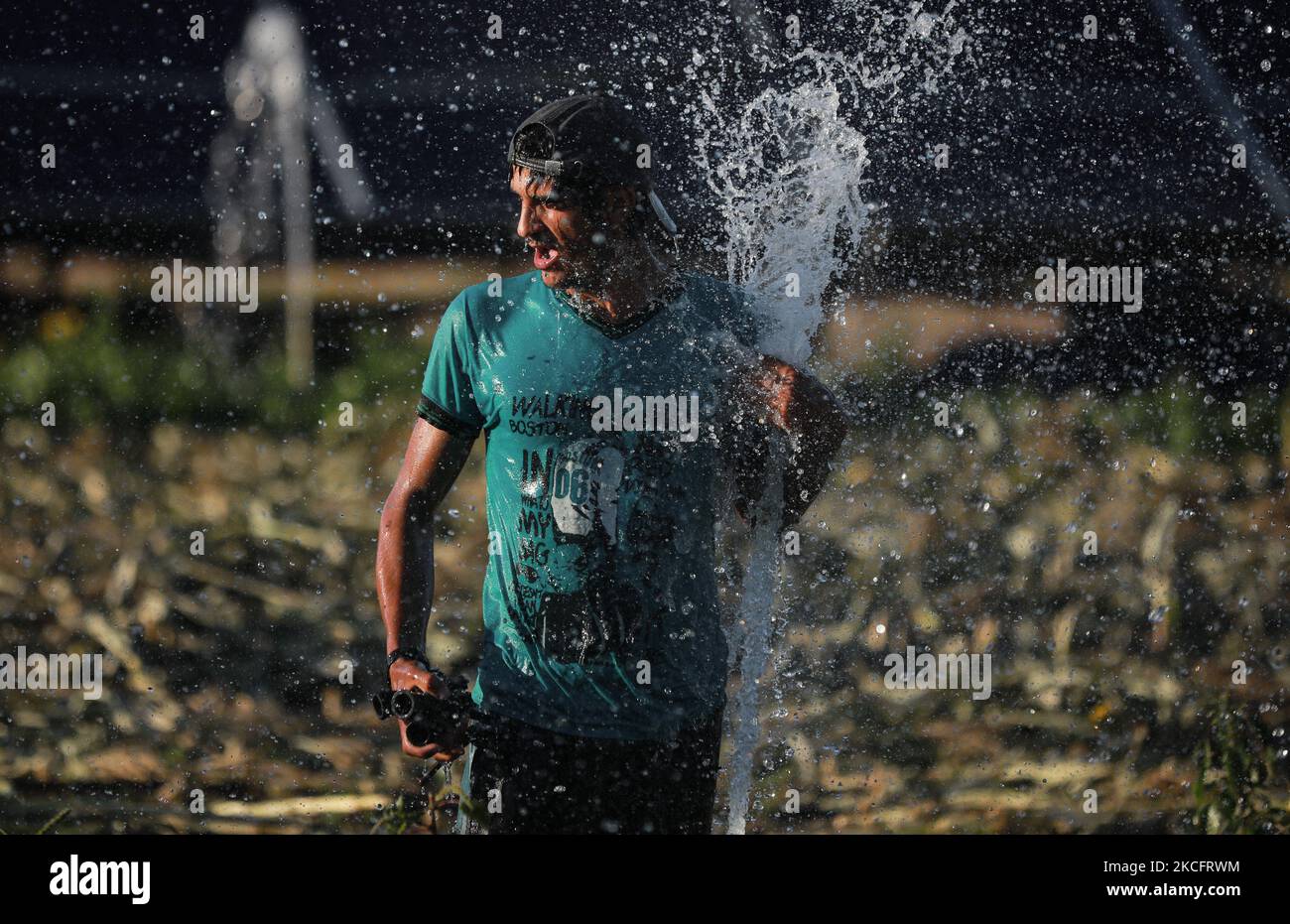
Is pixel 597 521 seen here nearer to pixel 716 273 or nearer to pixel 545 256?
pixel 545 256

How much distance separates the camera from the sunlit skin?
2.87 meters

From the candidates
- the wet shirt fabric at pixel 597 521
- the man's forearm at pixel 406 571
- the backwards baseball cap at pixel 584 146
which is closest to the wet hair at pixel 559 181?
the backwards baseball cap at pixel 584 146

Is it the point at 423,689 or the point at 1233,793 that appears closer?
the point at 423,689

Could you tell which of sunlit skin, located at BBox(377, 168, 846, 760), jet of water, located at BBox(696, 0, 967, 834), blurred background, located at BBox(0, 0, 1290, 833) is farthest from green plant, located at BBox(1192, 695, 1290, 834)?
sunlit skin, located at BBox(377, 168, 846, 760)

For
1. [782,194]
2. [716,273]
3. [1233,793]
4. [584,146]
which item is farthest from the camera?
[716,273]

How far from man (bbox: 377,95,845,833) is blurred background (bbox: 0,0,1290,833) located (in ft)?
7.16

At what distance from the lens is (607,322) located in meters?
2.86

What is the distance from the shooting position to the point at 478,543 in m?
6.77

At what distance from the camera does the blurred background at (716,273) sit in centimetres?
539

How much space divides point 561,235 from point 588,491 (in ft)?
1.98

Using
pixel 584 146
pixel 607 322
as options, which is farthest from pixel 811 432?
pixel 584 146

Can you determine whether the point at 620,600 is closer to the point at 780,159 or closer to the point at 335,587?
the point at 780,159

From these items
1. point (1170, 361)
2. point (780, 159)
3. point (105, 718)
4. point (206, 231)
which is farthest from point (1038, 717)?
point (206, 231)

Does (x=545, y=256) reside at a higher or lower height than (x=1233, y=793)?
higher
